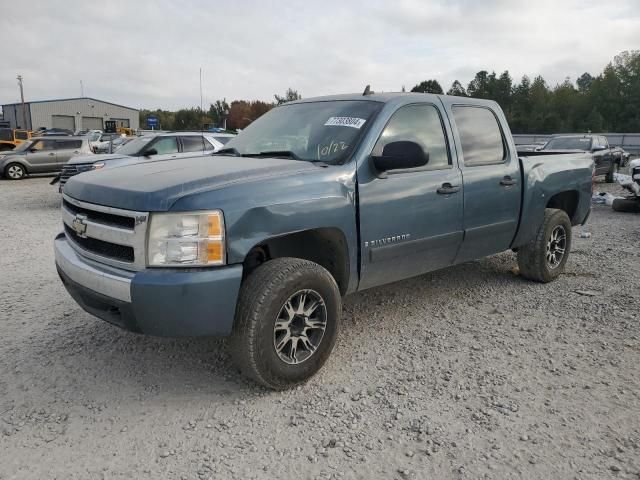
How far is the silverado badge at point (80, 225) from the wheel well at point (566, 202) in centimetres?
472

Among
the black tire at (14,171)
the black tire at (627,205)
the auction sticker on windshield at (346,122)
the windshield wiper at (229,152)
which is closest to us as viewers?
the auction sticker on windshield at (346,122)

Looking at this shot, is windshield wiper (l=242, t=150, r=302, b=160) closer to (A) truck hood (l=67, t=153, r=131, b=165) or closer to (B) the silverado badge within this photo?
(B) the silverado badge

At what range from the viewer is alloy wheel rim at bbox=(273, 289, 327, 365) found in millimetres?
3184

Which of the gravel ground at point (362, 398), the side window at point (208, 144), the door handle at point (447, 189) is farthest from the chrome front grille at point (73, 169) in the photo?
the door handle at point (447, 189)

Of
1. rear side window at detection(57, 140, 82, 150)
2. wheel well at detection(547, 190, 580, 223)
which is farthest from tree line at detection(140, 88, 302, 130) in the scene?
wheel well at detection(547, 190, 580, 223)

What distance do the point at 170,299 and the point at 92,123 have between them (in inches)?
2928

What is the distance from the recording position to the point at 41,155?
18.1 meters

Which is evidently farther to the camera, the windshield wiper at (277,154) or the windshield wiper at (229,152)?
the windshield wiper at (229,152)


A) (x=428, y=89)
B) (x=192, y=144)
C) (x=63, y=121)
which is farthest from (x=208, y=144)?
(x=63, y=121)

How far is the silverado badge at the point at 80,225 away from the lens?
3217 millimetres

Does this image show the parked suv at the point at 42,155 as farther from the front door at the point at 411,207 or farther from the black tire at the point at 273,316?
the black tire at the point at 273,316

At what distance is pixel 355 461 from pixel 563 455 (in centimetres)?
105

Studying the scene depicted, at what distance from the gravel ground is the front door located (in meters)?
0.64

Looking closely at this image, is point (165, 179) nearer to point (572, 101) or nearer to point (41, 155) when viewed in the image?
point (41, 155)
